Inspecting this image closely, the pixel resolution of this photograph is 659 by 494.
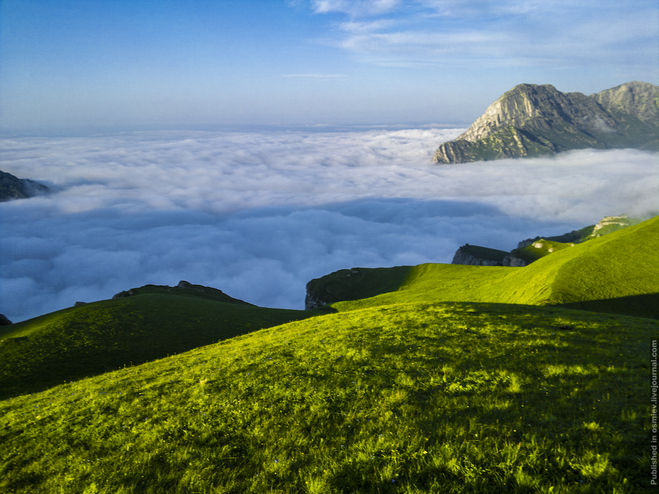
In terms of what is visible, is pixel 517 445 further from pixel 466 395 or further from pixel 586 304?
pixel 586 304

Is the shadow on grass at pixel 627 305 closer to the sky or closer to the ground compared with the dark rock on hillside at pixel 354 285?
closer to the sky

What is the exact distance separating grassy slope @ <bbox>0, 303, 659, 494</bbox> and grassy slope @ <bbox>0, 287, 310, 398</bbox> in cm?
1866

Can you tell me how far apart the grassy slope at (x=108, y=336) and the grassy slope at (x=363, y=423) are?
1866 cm

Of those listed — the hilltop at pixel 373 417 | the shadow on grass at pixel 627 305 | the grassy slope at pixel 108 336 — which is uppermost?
the hilltop at pixel 373 417

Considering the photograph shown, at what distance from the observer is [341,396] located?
13312 millimetres

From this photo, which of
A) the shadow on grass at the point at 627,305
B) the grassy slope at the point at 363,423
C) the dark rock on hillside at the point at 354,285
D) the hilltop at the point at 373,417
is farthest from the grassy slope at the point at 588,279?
the dark rock on hillside at the point at 354,285

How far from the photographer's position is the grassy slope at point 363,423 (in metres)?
8.23

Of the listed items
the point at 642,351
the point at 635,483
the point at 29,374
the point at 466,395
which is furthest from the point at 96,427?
the point at 29,374

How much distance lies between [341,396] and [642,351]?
17.8m

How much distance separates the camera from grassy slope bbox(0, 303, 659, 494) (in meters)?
8.23

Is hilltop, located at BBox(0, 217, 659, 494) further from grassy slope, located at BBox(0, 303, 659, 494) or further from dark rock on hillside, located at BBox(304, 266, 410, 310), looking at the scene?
dark rock on hillside, located at BBox(304, 266, 410, 310)

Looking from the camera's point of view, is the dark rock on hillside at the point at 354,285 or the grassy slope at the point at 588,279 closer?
the grassy slope at the point at 588,279

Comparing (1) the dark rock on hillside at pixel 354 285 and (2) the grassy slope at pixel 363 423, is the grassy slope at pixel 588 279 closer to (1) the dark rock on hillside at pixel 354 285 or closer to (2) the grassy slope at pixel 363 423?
(2) the grassy slope at pixel 363 423

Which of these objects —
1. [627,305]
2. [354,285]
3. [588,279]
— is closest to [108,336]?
[627,305]
